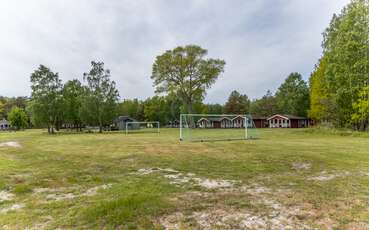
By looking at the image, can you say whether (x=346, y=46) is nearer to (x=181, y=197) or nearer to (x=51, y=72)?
(x=181, y=197)

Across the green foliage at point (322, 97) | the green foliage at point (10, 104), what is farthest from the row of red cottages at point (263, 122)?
the green foliage at point (10, 104)

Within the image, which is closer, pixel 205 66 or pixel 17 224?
pixel 17 224

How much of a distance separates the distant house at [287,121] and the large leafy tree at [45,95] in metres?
41.1

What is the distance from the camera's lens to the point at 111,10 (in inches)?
545

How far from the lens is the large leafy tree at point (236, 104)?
64750mm

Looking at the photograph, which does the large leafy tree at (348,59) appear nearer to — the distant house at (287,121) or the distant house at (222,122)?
the distant house at (287,121)

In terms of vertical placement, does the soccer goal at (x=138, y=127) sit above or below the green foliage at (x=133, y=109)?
below

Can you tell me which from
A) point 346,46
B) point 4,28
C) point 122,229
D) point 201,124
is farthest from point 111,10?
point 201,124

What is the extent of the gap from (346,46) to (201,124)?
37.4 m

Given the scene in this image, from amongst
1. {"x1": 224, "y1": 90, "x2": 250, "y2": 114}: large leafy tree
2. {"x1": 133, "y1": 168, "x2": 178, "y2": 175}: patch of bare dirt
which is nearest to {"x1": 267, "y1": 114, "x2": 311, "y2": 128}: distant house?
{"x1": 224, "y1": 90, "x2": 250, "y2": 114}: large leafy tree

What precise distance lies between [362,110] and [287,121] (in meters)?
27.6

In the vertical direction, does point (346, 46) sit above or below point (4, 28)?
above

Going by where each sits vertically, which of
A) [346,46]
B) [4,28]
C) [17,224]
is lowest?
[17,224]

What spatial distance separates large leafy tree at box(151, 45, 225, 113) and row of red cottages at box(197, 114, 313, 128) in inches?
453
